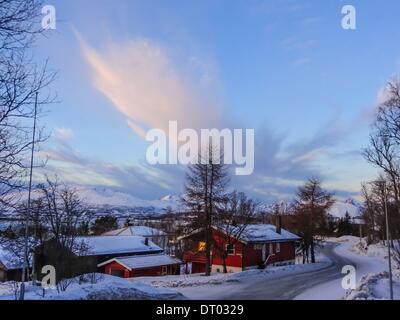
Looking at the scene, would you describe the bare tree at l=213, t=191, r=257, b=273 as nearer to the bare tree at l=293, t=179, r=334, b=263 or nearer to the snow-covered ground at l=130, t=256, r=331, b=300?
the snow-covered ground at l=130, t=256, r=331, b=300

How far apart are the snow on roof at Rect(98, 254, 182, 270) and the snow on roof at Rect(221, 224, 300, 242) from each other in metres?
7.15

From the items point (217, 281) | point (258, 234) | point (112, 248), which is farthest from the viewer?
point (112, 248)

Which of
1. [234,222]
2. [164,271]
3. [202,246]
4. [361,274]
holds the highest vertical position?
[234,222]

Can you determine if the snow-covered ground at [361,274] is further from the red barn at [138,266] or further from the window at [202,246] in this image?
the red barn at [138,266]

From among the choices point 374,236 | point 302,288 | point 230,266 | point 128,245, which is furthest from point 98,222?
point 374,236

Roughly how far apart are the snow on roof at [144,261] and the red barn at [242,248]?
82.2 inches

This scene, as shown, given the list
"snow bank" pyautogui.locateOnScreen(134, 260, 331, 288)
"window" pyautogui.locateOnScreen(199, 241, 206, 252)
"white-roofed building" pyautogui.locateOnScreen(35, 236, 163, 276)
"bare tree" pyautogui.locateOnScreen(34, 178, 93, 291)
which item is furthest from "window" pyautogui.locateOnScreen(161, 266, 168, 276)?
"bare tree" pyautogui.locateOnScreen(34, 178, 93, 291)

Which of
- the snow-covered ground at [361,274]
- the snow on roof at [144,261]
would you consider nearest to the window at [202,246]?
the snow on roof at [144,261]

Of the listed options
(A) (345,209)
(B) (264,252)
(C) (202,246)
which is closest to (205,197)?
(C) (202,246)

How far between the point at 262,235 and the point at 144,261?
31.6 ft

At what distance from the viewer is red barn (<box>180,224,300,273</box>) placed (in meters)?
24.2

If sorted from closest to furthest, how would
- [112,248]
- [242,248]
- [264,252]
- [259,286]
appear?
[259,286] → [242,248] → [264,252] → [112,248]

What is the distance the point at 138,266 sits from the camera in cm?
2855

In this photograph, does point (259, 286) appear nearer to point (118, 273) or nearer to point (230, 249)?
point (230, 249)
